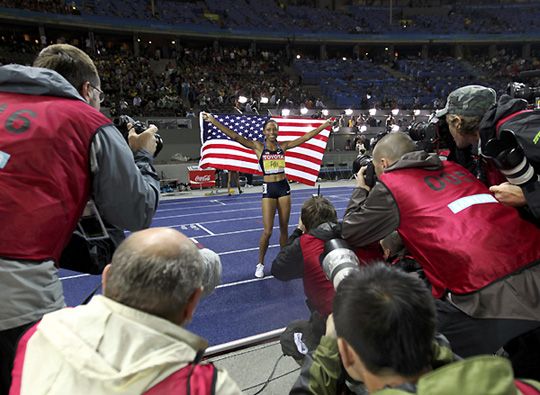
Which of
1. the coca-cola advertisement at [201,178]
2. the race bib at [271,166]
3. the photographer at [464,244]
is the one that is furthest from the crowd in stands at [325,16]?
the photographer at [464,244]

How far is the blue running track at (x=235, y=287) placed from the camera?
3699 mm

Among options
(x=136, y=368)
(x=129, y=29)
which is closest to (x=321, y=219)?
(x=136, y=368)

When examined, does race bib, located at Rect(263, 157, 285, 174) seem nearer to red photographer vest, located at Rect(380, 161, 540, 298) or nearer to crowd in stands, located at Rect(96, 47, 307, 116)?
red photographer vest, located at Rect(380, 161, 540, 298)

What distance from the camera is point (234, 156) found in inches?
326

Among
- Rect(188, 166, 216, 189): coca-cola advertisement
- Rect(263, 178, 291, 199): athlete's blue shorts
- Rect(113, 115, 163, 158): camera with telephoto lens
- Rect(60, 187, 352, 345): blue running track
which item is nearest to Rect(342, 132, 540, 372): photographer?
Rect(113, 115, 163, 158): camera with telephoto lens

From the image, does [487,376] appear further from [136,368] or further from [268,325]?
[268,325]

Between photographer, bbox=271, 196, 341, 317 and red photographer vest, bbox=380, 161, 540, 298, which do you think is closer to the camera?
red photographer vest, bbox=380, 161, 540, 298

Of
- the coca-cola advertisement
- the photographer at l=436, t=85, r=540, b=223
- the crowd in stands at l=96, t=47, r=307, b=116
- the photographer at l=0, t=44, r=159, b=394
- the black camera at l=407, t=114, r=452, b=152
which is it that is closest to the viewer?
the photographer at l=0, t=44, r=159, b=394

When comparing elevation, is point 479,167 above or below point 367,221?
above

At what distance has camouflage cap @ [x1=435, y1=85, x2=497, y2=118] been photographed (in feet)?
6.80

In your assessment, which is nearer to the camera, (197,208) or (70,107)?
(70,107)

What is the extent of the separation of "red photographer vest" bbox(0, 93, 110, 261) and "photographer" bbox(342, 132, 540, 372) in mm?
1355

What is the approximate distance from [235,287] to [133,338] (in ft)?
12.9

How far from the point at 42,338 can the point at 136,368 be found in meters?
0.29
